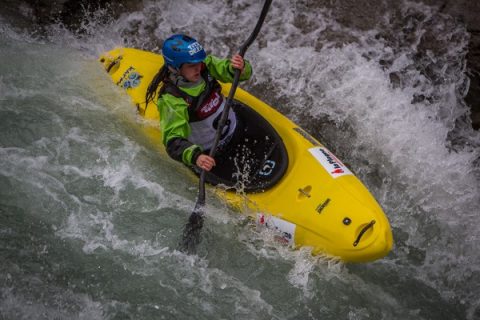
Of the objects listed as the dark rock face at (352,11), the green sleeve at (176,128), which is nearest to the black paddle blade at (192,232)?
the green sleeve at (176,128)

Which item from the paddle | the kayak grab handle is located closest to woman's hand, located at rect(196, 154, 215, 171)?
the paddle

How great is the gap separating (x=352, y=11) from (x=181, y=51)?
9.35 feet

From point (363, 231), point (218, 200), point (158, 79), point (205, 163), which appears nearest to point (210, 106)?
point (158, 79)

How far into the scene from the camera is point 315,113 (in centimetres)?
560

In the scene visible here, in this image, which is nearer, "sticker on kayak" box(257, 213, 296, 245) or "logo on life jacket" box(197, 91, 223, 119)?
"sticker on kayak" box(257, 213, 296, 245)

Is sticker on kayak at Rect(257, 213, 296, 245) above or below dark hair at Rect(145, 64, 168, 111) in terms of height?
below

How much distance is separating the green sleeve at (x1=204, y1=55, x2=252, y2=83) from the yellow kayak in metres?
0.36

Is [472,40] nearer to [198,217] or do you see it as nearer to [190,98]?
[190,98]

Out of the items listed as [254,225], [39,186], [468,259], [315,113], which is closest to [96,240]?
[39,186]

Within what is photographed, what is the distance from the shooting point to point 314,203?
407 centimetres

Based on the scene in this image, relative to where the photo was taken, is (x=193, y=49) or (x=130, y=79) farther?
(x=130, y=79)

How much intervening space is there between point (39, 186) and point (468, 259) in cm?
356

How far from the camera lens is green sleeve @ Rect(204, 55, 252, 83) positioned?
4.39 meters

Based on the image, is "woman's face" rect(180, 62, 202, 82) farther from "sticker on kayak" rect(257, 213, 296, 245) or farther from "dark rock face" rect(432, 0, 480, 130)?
"dark rock face" rect(432, 0, 480, 130)
